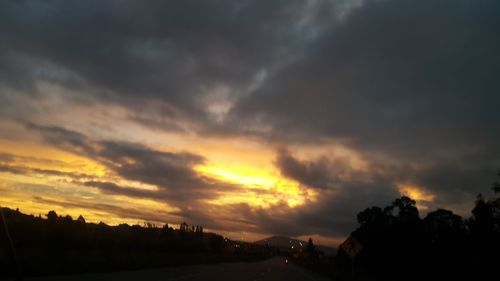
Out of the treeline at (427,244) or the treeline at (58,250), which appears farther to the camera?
the treeline at (427,244)

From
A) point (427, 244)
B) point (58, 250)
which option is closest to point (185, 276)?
point (58, 250)

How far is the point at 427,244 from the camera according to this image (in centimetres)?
6631

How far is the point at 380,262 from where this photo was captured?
2731 inches

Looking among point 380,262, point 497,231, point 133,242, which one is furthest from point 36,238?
point 380,262

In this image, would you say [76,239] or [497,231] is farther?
[76,239]

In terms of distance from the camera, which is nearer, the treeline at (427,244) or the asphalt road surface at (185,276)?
the asphalt road surface at (185,276)

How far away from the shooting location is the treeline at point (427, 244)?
132 ft

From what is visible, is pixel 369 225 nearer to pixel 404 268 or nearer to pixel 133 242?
pixel 404 268

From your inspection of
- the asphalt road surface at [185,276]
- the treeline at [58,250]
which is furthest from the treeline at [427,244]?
the treeline at [58,250]

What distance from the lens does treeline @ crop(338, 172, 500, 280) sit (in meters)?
40.3

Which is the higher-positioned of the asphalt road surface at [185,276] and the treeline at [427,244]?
Result: the treeline at [427,244]

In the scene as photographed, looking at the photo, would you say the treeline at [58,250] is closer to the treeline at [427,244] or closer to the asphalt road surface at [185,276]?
the asphalt road surface at [185,276]

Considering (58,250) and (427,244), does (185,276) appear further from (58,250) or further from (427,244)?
(427,244)

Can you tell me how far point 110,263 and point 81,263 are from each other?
231 inches
